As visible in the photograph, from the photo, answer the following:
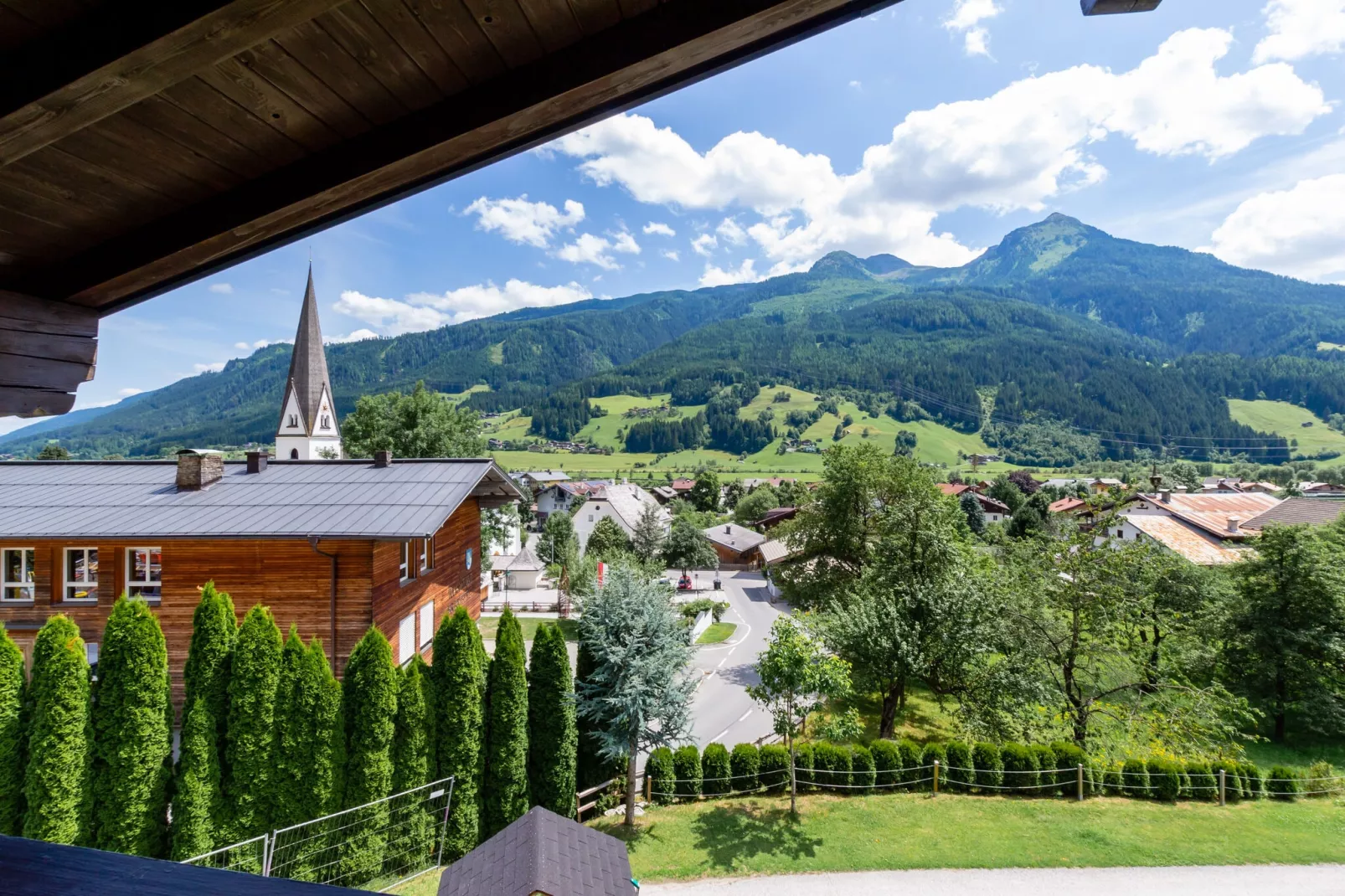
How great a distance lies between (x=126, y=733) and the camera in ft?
30.7

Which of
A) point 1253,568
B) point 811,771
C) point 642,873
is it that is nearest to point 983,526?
point 1253,568

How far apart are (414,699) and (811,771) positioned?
903 centimetres

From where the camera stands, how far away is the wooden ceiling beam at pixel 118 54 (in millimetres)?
1424

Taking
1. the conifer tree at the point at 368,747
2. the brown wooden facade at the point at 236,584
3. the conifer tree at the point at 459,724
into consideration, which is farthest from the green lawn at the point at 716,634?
the conifer tree at the point at 368,747

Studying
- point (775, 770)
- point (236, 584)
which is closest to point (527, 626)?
point (236, 584)

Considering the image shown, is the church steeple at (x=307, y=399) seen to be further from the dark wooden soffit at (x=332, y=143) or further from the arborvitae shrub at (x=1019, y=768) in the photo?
the dark wooden soffit at (x=332, y=143)

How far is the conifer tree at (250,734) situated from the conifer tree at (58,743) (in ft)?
6.32

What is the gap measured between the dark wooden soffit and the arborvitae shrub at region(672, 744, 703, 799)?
44.2ft

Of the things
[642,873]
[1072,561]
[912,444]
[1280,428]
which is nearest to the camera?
[642,873]

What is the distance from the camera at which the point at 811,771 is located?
44.8 feet

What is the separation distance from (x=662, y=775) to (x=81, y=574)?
539 inches

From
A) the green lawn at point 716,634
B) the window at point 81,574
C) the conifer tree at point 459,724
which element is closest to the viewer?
the conifer tree at point 459,724

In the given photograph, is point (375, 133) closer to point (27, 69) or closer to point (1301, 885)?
point (27, 69)

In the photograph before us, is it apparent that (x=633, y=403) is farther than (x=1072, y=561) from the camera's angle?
Yes
